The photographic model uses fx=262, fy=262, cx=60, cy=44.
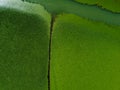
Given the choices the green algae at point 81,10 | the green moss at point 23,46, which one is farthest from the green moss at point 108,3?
the green moss at point 23,46

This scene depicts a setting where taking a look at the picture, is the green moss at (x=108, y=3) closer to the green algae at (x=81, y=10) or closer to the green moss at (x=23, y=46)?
the green algae at (x=81, y=10)

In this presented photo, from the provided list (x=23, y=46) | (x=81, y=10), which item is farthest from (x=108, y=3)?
(x=23, y=46)

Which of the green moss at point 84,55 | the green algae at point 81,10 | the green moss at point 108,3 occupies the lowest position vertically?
the green moss at point 84,55

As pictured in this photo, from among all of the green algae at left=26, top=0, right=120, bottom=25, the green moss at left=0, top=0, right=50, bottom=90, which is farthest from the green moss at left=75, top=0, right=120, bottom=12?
the green moss at left=0, top=0, right=50, bottom=90

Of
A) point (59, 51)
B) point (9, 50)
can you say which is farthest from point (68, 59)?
point (9, 50)

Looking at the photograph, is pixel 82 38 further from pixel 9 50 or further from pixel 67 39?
pixel 9 50

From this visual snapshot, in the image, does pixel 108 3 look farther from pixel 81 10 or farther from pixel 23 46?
pixel 23 46
